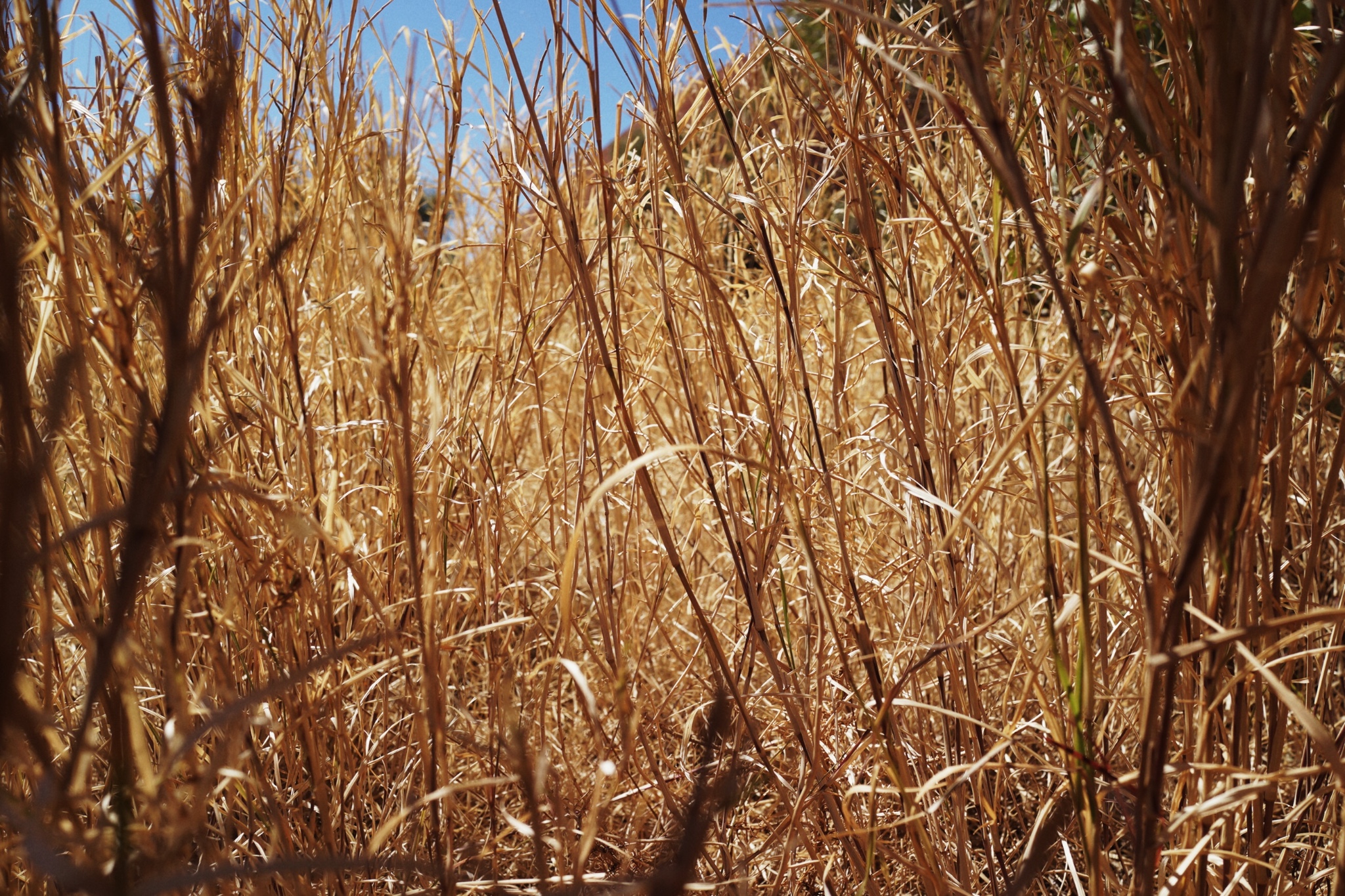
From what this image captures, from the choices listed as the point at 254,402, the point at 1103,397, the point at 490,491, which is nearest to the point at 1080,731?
the point at 1103,397

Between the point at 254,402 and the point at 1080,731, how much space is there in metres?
0.68

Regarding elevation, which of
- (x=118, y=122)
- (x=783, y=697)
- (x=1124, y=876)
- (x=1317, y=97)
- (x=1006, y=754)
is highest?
(x=118, y=122)

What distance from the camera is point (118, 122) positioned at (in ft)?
2.29

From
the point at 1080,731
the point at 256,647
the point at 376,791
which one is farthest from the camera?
the point at 376,791

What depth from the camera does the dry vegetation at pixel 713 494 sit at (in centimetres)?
31

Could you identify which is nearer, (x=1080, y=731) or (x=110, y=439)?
(x=1080, y=731)

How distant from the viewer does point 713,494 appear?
0.52m

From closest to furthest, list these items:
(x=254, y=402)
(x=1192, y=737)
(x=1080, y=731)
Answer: (x=1080, y=731)
(x=1192, y=737)
(x=254, y=402)

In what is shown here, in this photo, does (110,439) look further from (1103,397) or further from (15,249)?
(1103,397)

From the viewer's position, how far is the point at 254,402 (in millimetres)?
733

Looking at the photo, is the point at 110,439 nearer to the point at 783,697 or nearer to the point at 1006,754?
the point at 783,697

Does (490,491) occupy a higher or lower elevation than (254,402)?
lower

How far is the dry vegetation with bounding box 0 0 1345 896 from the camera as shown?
12.3 inches

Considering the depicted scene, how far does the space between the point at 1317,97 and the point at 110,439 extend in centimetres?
80
